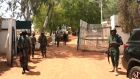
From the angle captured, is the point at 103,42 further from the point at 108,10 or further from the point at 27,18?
the point at 108,10

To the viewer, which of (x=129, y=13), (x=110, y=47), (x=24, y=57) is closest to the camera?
(x=110, y=47)

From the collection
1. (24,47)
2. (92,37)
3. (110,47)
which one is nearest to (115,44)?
(110,47)

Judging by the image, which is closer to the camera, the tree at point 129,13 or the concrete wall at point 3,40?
the tree at point 129,13

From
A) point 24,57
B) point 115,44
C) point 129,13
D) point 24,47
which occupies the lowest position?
point 24,57

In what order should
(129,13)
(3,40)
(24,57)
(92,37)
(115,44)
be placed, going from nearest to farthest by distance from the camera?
1. (115,44)
2. (24,57)
3. (129,13)
4. (3,40)
5. (92,37)

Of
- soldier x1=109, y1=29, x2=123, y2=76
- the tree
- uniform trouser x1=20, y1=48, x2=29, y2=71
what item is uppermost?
the tree

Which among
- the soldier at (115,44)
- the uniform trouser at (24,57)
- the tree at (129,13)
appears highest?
the tree at (129,13)

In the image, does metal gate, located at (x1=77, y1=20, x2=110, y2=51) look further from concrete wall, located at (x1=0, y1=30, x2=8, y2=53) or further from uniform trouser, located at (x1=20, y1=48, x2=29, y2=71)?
uniform trouser, located at (x1=20, y1=48, x2=29, y2=71)

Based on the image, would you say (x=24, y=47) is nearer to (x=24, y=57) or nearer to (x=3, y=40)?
(x=24, y=57)

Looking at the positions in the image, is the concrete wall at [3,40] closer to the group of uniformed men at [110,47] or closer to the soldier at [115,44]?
the group of uniformed men at [110,47]

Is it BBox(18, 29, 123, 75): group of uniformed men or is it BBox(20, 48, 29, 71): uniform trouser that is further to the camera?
BBox(20, 48, 29, 71): uniform trouser

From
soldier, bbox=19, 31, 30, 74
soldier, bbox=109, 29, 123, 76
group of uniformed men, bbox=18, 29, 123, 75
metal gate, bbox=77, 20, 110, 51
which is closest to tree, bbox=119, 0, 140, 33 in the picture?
group of uniformed men, bbox=18, 29, 123, 75

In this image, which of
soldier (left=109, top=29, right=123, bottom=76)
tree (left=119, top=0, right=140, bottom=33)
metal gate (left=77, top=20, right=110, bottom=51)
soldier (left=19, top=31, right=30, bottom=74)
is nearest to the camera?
soldier (left=109, top=29, right=123, bottom=76)

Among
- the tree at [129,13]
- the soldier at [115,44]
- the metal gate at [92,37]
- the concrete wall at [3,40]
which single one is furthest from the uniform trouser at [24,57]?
the metal gate at [92,37]
